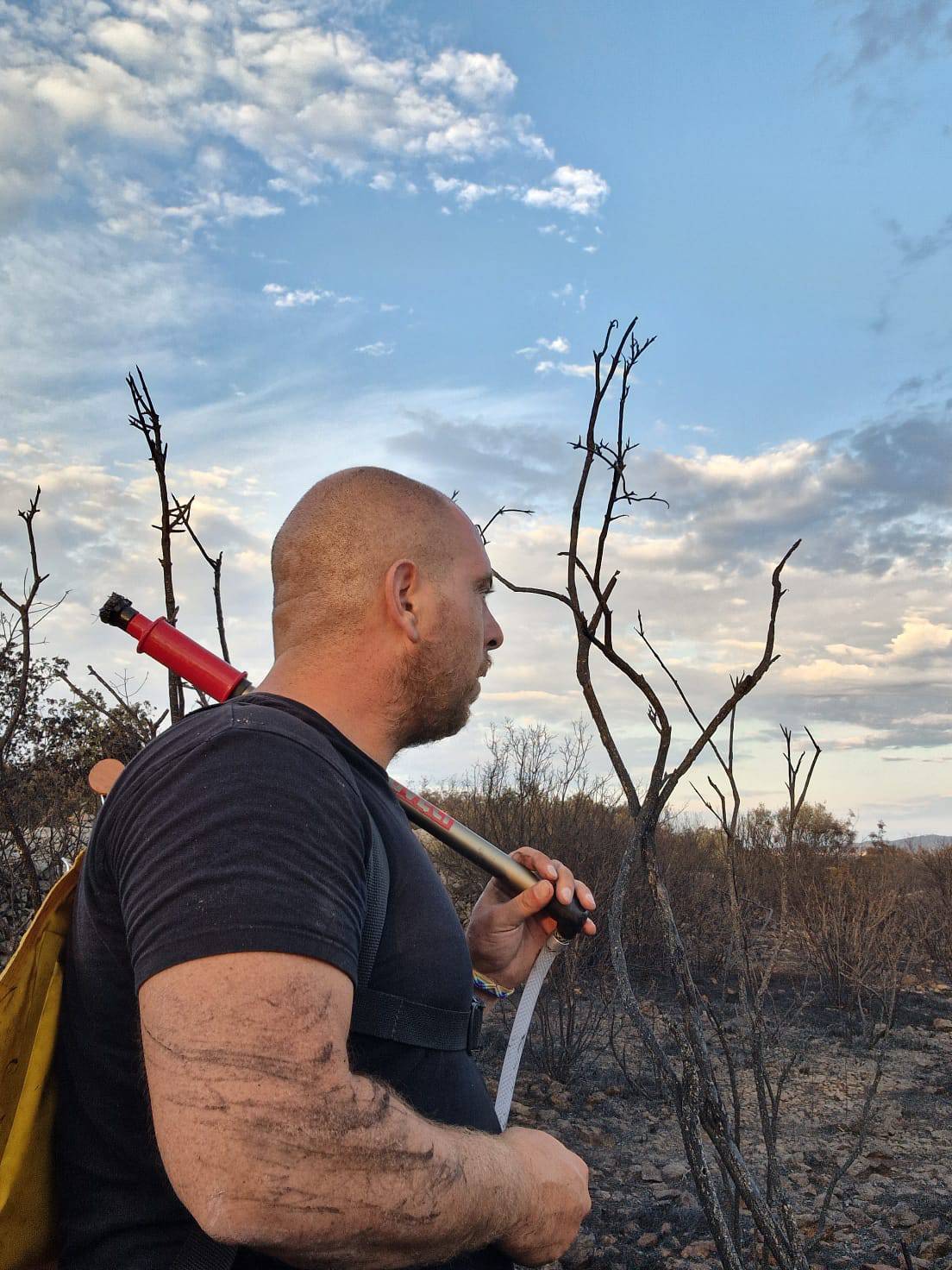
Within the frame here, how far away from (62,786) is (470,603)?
709 centimetres

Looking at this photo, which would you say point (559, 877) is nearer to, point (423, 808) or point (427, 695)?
point (423, 808)

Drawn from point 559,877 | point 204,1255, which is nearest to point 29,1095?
point 204,1255

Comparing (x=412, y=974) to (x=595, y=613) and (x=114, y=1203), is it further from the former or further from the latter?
(x=595, y=613)

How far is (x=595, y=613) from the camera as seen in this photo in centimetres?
223

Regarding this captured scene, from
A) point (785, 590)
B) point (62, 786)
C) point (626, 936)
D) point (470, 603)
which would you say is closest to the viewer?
point (470, 603)

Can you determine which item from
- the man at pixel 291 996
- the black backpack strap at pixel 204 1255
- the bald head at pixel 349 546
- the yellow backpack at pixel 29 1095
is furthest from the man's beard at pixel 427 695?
the black backpack strap at pixel 204 1255

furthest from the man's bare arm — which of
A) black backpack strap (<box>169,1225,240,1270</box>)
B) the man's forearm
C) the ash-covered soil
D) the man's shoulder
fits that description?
the ash-covered soil

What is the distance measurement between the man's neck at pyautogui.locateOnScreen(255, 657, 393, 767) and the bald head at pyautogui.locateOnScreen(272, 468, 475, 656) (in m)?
0.06

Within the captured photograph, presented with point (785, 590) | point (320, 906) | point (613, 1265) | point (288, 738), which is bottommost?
point (613, 1265)

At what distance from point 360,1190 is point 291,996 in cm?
23

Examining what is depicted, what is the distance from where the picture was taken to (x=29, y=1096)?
1227mm

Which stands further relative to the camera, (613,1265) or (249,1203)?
(613,1265)

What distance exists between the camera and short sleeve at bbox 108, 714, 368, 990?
3.21 feet

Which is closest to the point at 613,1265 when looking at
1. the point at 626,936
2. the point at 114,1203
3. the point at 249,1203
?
the point at 114,1203
